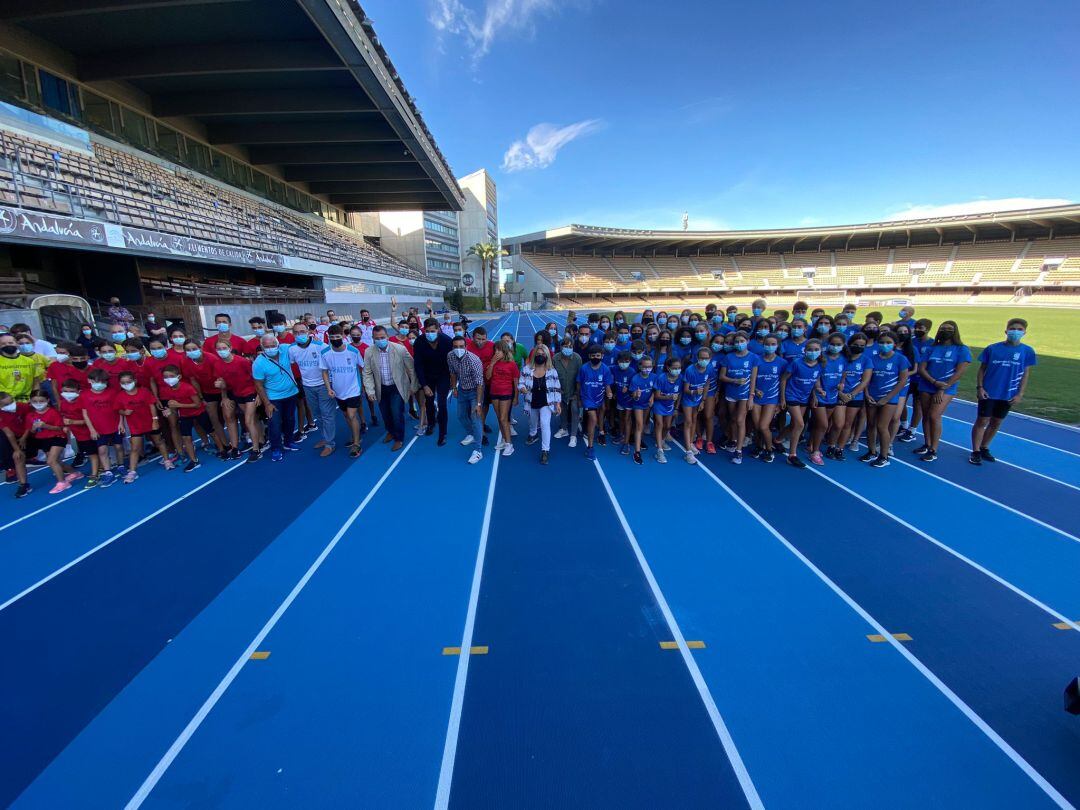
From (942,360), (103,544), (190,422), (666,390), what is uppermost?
(942,360)

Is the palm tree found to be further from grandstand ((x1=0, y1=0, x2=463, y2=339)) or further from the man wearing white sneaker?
the man wearing white sneaker

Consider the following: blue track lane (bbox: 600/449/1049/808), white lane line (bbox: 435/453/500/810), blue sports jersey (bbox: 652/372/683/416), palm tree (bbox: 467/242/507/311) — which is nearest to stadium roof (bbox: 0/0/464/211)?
blue sports jersey (bbox: 652/372/683/416)

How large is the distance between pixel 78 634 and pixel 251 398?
3.64m

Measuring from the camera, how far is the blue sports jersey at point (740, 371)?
19.2 feet

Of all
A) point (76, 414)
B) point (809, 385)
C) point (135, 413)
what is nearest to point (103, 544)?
point (135, 413)

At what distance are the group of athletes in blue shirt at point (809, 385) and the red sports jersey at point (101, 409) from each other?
581 centimetres

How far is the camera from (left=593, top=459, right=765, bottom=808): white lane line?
2119 millimetres

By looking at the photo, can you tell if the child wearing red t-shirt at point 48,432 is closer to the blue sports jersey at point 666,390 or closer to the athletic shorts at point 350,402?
the athletic shorts at point 350,402

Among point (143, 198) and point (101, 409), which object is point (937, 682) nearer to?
point (101, 409)

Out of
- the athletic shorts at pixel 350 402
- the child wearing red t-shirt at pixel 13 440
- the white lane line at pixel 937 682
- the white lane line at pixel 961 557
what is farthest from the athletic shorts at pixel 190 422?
the white lane line at pixel 961 557

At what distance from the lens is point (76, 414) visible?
5.35m

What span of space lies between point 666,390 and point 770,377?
146 centimetres

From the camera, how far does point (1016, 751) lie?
225cm

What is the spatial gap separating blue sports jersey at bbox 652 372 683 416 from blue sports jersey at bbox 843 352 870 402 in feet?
7.23
